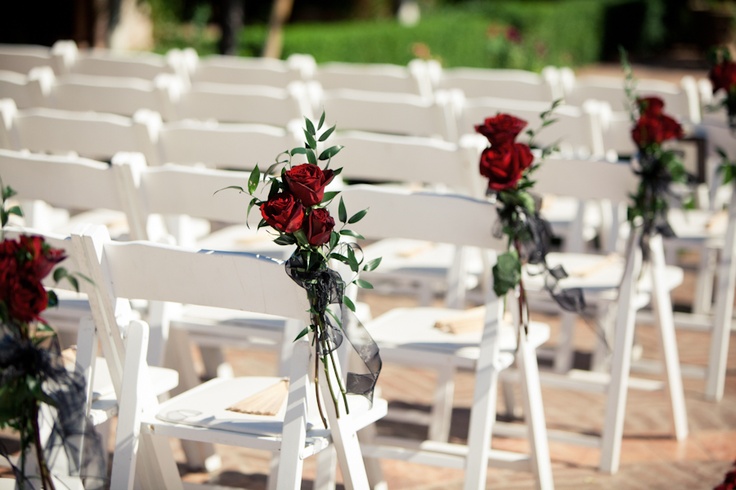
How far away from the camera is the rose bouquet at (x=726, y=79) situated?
561cm

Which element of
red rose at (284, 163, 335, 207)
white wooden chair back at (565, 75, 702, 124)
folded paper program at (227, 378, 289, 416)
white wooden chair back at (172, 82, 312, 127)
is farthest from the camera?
white wooden chair back at (565, 75, 702, 124)

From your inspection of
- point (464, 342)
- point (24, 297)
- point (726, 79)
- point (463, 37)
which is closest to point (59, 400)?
point (24, 297)

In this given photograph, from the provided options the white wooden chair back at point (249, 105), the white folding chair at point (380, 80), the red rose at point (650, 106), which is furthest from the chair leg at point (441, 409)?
the white folding chair at point (380, 80)

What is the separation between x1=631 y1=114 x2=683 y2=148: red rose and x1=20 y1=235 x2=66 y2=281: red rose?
8.79 feet

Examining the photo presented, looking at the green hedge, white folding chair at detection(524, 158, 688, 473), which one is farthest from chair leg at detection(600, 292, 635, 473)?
the green hedge

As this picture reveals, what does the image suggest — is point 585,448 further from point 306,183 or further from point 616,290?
point 306,183

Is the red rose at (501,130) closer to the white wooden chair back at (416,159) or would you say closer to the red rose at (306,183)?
the white wooden chair back at (416,159)

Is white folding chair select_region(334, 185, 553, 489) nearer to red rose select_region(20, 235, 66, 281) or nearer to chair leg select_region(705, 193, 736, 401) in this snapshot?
red rose select_region(20, 235, 66, 281)

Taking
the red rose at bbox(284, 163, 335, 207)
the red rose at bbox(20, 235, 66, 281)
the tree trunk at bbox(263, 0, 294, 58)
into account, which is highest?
the tree trunk at bbox(263, 0, 294, 58)

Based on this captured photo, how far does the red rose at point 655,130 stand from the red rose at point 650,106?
0.02 meters

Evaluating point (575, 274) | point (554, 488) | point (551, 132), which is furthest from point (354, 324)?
point (551, 132)

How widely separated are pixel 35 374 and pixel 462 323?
6.28 ft

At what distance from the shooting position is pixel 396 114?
6.20m

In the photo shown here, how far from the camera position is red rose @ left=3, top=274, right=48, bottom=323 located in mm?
2916
